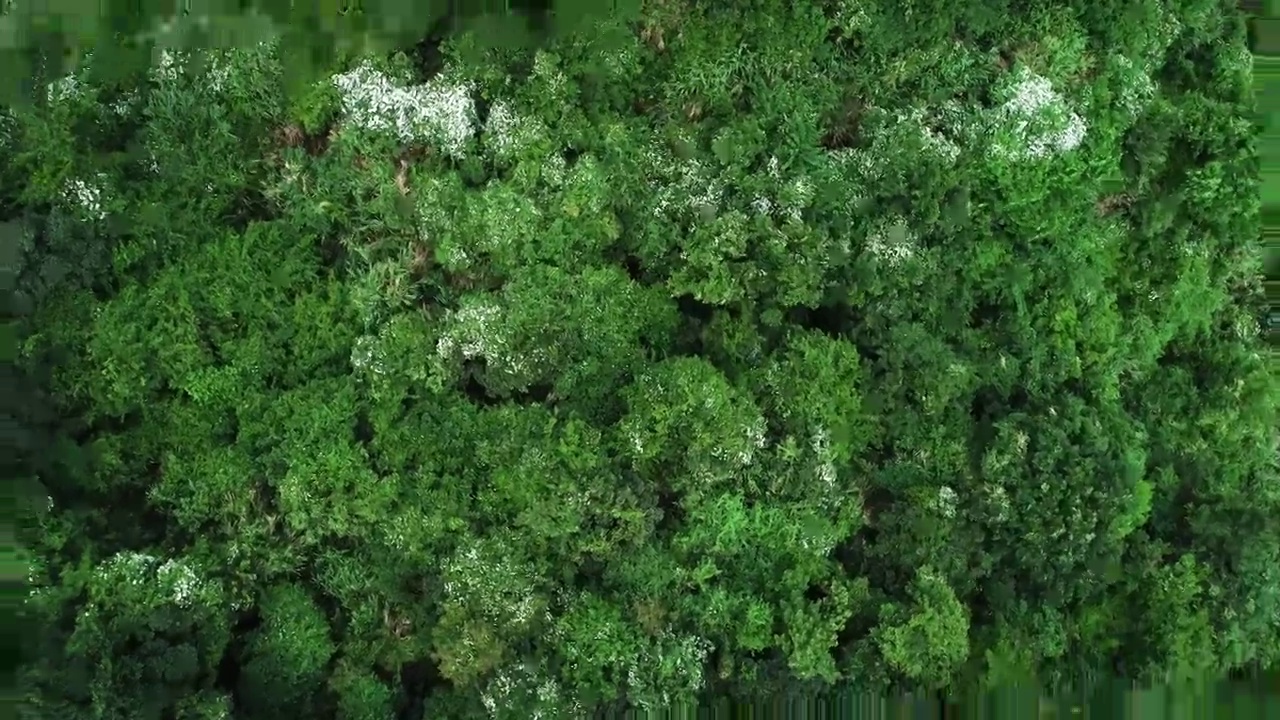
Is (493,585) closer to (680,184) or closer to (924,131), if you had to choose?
(680,184)

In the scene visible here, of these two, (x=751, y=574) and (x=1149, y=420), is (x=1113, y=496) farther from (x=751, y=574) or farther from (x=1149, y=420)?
(x=751, y=574)

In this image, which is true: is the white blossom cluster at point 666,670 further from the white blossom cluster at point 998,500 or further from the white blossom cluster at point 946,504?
the white blossom cluster at point 998,500

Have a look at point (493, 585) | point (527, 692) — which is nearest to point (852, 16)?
point (493, 585)

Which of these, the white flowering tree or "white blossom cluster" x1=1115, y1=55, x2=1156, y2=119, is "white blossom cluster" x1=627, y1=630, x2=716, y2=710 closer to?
the white flowering tree

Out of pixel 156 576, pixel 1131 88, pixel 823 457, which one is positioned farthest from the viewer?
pixel 1131 88

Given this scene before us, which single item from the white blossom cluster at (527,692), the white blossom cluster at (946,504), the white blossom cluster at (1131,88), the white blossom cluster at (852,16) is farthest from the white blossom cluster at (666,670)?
the white blossom cluster at (1131,88)

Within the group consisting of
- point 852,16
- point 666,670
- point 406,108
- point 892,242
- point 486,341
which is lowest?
point 666,670

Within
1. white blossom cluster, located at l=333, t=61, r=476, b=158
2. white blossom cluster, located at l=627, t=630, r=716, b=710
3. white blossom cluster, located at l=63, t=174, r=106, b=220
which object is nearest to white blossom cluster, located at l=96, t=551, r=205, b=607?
white blossom cluster, located at l=63, t=174, r=106, b=220

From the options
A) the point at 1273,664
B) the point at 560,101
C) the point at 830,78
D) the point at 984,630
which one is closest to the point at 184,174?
the point at 560,101
